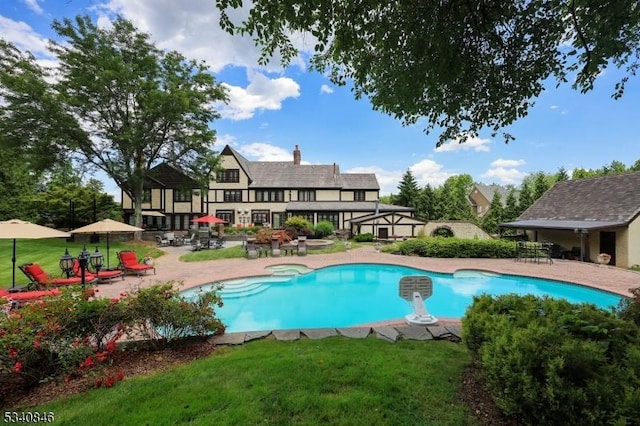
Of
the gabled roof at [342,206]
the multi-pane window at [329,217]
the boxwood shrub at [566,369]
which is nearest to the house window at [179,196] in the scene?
the gabled roof at [342,206]

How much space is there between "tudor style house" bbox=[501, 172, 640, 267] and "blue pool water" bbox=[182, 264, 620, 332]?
7.08m

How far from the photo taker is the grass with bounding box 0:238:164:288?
35.2 feet

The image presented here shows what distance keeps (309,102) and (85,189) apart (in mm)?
21793

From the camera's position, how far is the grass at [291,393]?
2656mm

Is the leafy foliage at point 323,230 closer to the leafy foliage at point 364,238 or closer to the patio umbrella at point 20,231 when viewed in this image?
the leafy foliage at point 364,238

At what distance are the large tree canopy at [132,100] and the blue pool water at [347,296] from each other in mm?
15643

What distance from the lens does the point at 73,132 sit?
19.4 metres

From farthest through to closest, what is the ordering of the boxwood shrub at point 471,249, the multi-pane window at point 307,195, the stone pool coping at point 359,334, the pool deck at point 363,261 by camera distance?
the multi-pane window at point 307,195 < the boxwood shrub at point 471,249 < the pool deck at point 363,261 < the stone pool coping at point 359,334

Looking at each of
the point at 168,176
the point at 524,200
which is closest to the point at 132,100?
the point at 168,176

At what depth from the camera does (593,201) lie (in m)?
17.7

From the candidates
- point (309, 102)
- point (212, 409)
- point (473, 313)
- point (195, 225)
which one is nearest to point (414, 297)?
point (473, 313)

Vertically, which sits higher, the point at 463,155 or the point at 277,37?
the point at 463,155

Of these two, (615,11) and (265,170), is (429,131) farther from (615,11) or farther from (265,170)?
(265,170)

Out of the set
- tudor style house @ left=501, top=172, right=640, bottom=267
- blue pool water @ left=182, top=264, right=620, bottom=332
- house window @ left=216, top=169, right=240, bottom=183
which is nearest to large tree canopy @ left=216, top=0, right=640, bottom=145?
blue pool water @ left=182, top=264, right=620, bottom=332
